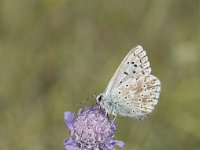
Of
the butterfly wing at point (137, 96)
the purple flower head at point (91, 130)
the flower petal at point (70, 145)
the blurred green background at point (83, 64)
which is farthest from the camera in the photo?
the blurred green background at point (83, 64)

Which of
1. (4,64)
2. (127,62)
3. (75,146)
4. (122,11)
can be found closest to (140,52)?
(127,62)

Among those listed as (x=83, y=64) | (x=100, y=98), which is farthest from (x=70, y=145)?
(x=83, y=64)

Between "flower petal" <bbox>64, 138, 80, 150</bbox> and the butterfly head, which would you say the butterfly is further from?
"flower petal" <bbox>64, 138, 80, 150</bbox>

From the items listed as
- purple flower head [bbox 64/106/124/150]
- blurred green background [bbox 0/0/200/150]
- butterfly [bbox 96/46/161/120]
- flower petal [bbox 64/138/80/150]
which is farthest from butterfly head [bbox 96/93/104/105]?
blurred green background [bbox 0/0/200/150]

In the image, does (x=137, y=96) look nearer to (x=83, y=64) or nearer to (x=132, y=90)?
(x=132, y=90)

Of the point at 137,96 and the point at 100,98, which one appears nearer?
the point at 100,98

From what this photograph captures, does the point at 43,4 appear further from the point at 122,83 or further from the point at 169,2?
the point at 122,83

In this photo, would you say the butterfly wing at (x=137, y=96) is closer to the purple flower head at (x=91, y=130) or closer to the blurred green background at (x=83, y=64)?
the purple flower head at (x=91, y=130)

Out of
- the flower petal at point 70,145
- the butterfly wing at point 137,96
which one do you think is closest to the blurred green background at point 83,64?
the butterfly wing at point 137,96
